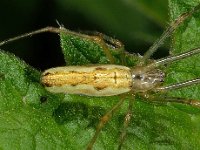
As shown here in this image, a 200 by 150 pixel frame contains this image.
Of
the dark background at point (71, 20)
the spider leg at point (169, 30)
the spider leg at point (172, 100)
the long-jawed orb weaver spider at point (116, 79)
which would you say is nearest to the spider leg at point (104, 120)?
the long-jawed orb weaver spider at point (116, 79)

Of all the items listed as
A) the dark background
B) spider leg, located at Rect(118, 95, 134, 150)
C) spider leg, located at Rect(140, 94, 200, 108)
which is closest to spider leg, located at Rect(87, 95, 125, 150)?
spider leg, located at Rect(118, 95, 134, 150)

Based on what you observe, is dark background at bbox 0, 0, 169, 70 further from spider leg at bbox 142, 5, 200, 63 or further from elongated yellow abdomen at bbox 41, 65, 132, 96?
elongated yellow abdomen at bbox 41, 65, 132, 96

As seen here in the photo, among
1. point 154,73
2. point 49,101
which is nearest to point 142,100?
point 154,73

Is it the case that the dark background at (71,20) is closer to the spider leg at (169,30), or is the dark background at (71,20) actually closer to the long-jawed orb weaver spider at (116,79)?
the spider leg at (169,30)

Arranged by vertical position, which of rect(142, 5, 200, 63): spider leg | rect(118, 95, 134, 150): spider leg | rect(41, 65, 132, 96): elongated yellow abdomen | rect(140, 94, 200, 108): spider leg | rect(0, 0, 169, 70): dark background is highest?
rect(0, 0, 169, 70): dark background

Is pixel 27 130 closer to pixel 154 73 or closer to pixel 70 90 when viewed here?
pixel 70 90

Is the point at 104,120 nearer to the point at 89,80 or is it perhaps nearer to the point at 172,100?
the point at 89,80

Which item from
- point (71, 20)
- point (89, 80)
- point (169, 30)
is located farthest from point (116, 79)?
point (71, 20)
